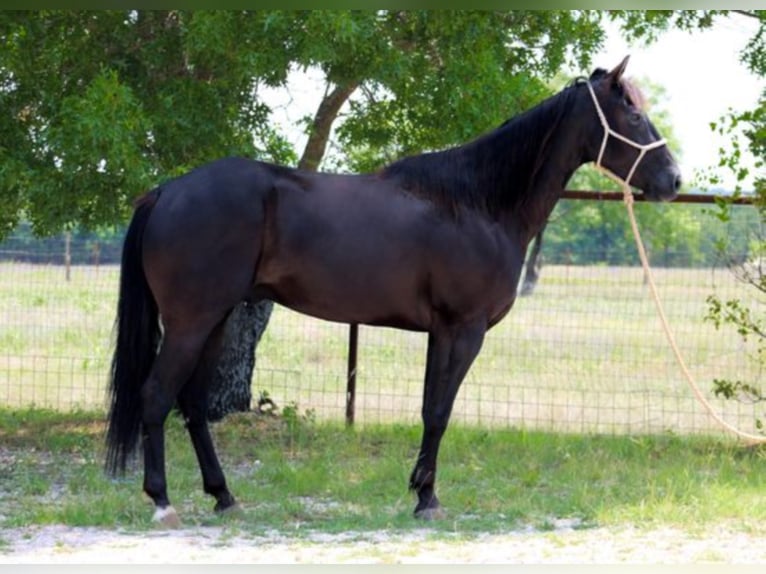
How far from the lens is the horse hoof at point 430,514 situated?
534 centimetres

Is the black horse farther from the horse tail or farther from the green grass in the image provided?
the green grass

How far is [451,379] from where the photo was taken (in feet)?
17.7

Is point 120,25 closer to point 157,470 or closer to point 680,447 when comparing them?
point 157,470

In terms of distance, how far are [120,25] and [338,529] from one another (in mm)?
3781

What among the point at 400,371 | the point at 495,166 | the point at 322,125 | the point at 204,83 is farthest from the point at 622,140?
the point at 400,371

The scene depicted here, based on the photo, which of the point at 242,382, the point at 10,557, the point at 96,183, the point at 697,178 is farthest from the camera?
the point at 242,382

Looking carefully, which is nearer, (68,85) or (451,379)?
(451,379)

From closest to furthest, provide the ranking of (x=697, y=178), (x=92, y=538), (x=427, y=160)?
(x=92, y=538) → (x=427, y=160) → (x=697, y=178)

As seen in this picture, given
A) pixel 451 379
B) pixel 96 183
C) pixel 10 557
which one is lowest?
pixel 10 557

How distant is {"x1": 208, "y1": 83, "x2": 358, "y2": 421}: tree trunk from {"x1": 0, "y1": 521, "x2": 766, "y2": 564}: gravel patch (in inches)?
119

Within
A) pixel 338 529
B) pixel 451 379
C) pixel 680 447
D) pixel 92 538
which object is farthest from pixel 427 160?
pixel 680 447

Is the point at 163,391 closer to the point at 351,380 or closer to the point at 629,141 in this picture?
the point at 629,141

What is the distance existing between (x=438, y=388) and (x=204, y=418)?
1.20 meters

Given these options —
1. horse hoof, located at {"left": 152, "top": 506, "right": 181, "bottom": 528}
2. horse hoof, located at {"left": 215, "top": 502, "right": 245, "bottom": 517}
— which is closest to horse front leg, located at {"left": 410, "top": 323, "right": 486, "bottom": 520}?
horse hoof, located at {"left": 215, "top": 502, "right": 245, "bottom": 517}
